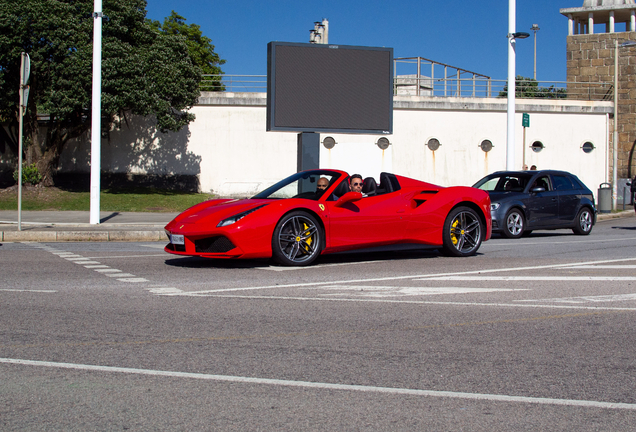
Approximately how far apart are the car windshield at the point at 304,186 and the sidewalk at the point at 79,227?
479 cm

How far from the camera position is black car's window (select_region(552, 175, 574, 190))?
593 inches

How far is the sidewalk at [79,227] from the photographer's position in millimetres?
12875

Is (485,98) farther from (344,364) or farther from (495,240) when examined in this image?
(344,364)

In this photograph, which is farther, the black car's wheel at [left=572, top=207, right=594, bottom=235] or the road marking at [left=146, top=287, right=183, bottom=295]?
the black car's wheel at [left=572, top=207, right=594, bottom=235]

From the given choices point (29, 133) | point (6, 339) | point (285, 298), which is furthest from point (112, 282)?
point (29, 133)

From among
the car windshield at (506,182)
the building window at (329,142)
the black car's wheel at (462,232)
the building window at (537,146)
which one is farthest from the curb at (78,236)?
the building window at (537,146)

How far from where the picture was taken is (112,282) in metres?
7.41

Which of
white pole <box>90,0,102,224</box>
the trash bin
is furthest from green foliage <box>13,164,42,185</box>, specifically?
the trash bin

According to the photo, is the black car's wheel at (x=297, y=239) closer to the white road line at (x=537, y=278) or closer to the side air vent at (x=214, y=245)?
the side air vent at (x=214, y=245)

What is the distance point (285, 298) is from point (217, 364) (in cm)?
238

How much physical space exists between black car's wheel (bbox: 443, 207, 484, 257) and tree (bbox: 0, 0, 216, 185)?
689 inches

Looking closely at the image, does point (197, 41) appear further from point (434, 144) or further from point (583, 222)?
point (583, 222)

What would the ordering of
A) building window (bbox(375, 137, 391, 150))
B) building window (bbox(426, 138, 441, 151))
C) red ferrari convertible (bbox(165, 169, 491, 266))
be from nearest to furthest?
red ferrari convertible (bbox(165, 169, 491, 266))
building window (bbox(375, 137, 391, 150))
building window (bbox(426, 138, 441, 151))

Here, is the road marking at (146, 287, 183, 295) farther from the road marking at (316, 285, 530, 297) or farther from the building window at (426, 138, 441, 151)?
the building window at (426, 138, 441, 151)
